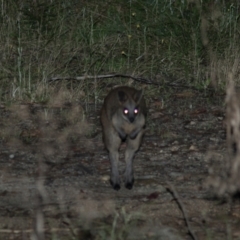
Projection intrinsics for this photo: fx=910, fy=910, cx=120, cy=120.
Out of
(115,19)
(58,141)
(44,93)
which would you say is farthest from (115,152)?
(115,19)

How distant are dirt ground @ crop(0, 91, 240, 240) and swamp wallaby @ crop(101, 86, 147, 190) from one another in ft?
0.54

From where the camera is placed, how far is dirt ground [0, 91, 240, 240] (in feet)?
20.4

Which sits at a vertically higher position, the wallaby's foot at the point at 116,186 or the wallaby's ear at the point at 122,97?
the wallaby's ear at the point at 122,97

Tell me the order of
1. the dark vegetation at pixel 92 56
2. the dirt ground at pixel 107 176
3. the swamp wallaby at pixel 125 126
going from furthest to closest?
1. the dark vegetation at pixel 92 56
2. the swamp wallaby at pixel 125 126
3. the dirt ground at pixel 107 176

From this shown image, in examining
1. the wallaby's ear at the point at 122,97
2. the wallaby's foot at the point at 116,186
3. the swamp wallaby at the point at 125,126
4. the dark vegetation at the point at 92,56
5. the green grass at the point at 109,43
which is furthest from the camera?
the green grass at the point at 109,43

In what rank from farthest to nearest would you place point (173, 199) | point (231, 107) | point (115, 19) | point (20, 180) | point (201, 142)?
point (115, 19) < point (201, 142) < point (20, 180) < point (173, 199) < point (231, 107)

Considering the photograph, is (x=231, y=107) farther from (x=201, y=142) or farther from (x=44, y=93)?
(x=44, y=93)

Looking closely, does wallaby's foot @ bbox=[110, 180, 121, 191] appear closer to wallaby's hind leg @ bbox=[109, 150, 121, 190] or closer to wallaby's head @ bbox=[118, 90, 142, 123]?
wallaby's hind leg @ bbox=[109, 150, 121, 190]

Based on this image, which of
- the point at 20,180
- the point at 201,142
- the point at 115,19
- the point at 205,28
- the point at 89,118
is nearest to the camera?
the point at 20,180

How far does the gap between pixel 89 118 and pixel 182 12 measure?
3177mm

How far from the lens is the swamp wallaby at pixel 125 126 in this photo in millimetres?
7508

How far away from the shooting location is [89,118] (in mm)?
9664

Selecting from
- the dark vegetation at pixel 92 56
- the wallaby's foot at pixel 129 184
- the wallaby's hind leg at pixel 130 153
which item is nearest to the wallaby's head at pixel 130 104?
the wallaby's hind leg at pixel 130 153

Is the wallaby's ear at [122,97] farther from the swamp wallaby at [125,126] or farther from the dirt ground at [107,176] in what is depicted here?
the dirt ground at [107,176]
